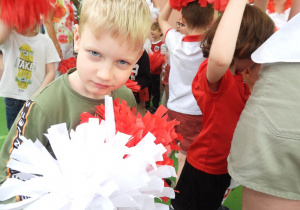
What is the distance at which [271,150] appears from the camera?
636mm

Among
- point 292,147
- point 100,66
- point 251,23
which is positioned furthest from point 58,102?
point 251,23

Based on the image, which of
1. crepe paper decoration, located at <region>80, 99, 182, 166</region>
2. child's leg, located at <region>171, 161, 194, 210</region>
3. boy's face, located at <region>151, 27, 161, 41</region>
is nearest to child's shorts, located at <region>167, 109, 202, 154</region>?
child's leg, located at <region>171, 161, 194, 210</region>

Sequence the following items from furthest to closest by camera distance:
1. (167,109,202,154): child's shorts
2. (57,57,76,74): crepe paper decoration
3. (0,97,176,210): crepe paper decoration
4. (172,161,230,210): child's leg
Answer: (57,57,76,74): crepe paper decoration, (167,109,202,154): child's shorts, (172,161,230,210): child's leg, (0,97,176,210): crepe paper decoration

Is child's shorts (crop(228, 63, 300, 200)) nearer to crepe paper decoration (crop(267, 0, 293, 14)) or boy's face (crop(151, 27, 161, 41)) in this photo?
crepe paper decoration (crop(267, 0, 293, 14))

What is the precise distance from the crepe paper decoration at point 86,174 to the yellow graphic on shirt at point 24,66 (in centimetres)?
122

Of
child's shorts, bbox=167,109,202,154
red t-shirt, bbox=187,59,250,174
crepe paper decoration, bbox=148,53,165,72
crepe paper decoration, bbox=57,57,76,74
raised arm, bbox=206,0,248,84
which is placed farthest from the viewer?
crepe paper decoration, bbox=148,53,165,72

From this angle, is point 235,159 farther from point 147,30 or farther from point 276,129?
point 147,30

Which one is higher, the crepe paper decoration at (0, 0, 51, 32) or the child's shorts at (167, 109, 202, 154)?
the crepe paper decoration at (0, 0, 51, 32)

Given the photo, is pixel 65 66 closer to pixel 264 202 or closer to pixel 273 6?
pixel 264 202

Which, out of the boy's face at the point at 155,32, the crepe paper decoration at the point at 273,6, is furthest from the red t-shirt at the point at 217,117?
the boy's face at the point at 155,32

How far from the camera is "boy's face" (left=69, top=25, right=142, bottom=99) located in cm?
74

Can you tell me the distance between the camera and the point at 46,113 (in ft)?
2.58

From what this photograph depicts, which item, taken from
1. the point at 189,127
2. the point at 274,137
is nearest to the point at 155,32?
the point at 189,127

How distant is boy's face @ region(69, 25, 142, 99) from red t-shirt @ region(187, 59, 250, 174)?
44 centimetres
